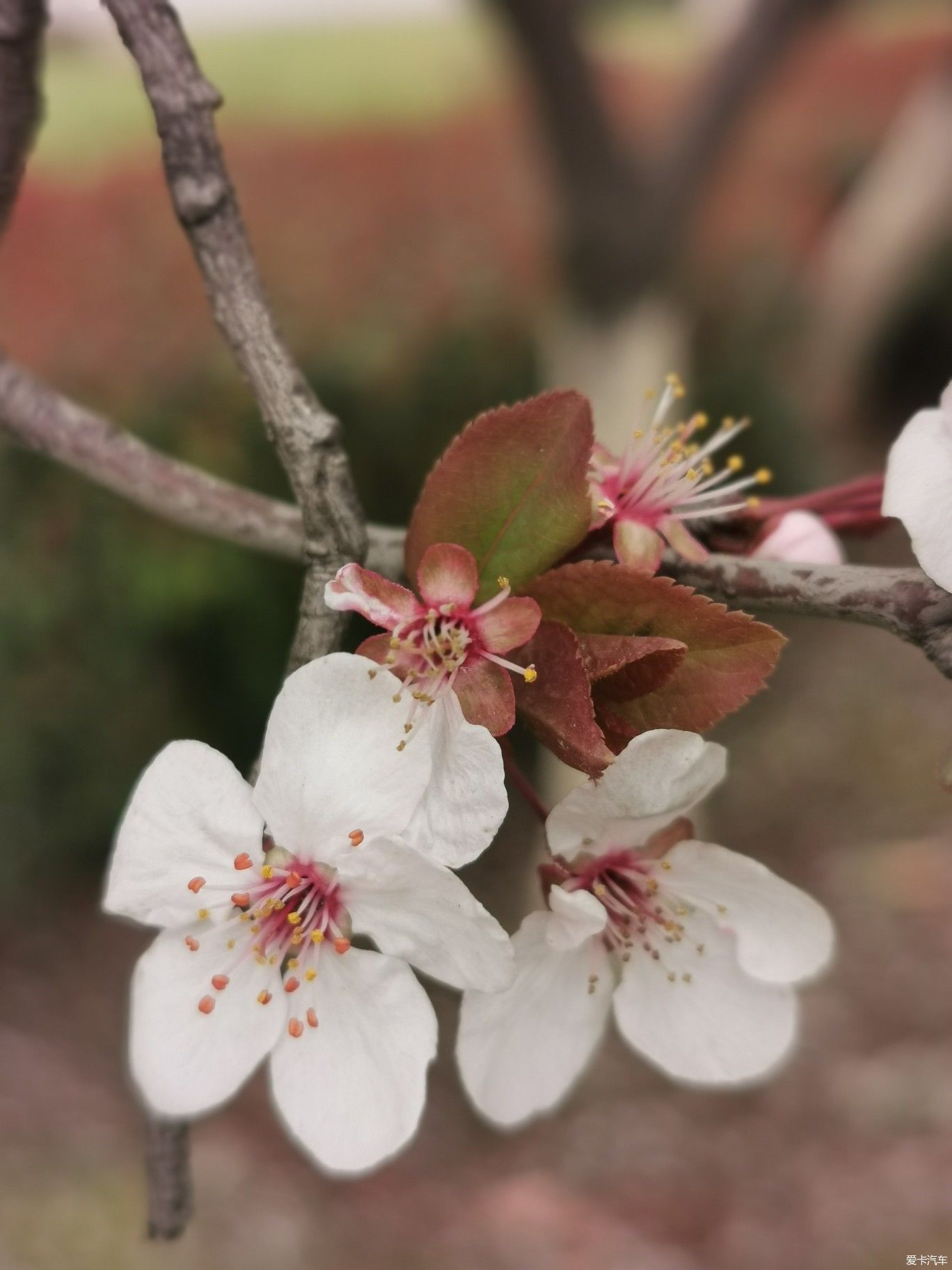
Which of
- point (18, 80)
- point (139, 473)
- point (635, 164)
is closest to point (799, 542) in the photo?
point (139, 473)

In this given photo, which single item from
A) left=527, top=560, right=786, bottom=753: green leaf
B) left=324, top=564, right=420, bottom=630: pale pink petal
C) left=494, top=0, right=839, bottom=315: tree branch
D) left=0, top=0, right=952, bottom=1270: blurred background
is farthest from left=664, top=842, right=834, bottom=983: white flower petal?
left=494, top=0, right=839, bottom=315: tree branch

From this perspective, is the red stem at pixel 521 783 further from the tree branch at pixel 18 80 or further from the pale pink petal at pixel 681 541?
the tree branch at pixel 18 80

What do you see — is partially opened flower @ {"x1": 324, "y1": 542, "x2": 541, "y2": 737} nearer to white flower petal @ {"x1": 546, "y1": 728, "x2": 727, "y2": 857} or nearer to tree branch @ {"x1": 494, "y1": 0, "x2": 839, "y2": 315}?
white flower petal @ {"x1": 546, "y1": 728, "x2": 727, "y2": 857}

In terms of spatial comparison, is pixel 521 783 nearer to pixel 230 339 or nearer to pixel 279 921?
pixel 279 921

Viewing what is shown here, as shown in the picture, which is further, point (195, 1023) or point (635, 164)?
point (635, 164)

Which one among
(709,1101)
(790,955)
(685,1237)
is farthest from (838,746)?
(790,955)

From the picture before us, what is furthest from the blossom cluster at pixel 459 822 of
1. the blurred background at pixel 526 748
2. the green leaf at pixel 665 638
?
the blurred background at pixel 526 748
